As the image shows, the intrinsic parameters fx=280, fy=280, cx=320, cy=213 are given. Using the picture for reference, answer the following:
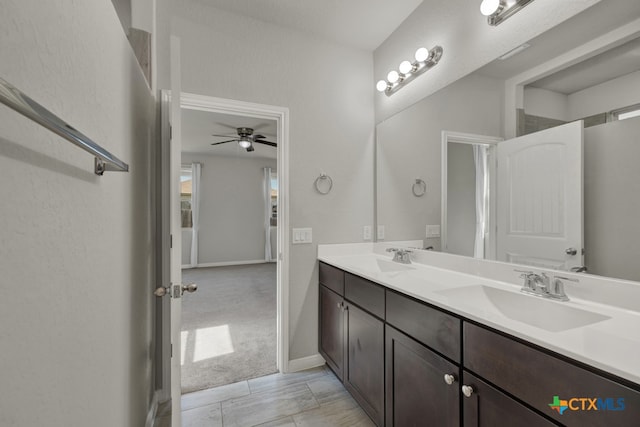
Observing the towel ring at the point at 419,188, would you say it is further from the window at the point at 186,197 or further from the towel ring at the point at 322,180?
the window at the point at 186,197

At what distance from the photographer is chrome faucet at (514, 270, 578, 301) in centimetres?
112

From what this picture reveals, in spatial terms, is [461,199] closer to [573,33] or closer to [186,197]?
[573,33]

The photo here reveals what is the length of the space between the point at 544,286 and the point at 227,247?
248 inches

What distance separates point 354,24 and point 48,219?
2301 mm

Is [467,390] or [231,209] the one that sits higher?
[231,209]

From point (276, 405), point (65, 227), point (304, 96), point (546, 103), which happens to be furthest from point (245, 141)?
point (65, 227)

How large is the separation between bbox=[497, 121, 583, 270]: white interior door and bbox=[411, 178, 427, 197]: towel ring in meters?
0.61

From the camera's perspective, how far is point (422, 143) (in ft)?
6.71

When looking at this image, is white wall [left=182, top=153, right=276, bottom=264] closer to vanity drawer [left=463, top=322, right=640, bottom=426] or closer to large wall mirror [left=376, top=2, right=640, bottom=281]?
large wall mirror [left=376, top=2, right=640, bottom=281]

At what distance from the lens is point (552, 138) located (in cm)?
122

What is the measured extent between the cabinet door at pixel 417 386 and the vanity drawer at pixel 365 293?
131 mm

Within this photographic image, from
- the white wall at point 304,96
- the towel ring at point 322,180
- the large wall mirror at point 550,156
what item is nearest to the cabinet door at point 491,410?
the large wall mirror at point 550,156

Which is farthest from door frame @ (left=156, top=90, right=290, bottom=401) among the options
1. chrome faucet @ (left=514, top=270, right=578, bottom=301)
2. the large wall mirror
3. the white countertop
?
chrome faucet @ (left=514, top=270, right=578, bottom=301)

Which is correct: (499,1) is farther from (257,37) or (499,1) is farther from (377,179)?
(257,37)
